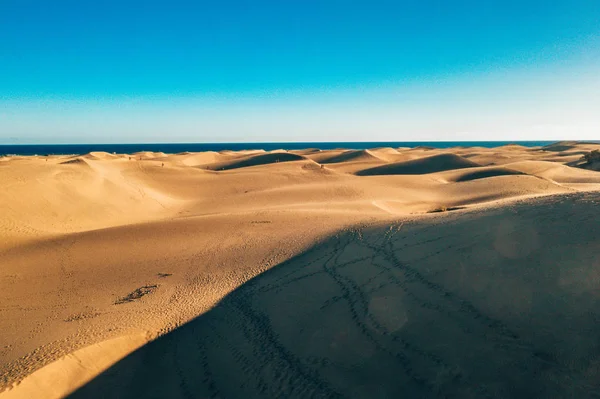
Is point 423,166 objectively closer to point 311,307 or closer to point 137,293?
point 311,307

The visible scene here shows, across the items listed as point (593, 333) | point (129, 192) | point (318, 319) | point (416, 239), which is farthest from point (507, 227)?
point (129, 192)

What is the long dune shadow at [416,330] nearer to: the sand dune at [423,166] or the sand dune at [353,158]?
the sand dune at [423,166]

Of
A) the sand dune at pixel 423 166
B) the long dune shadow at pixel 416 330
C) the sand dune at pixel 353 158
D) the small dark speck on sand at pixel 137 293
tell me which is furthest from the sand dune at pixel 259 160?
the long dune shadow at pixel 416 330

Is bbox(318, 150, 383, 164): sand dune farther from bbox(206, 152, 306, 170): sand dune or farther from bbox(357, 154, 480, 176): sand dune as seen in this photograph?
bbox(206, 152, 306, 170): sand dune

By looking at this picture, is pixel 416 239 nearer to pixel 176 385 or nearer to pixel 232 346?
pixel 232 346

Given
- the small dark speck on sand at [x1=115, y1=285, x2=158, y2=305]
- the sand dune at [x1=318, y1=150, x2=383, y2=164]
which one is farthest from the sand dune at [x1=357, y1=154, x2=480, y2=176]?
the small dark speck on sand at [x1=115, y1=285, x2=158, y2=305]

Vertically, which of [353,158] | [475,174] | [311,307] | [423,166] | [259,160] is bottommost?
[311,307]

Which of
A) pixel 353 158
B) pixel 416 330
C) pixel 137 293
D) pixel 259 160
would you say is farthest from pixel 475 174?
pixel 137 293
